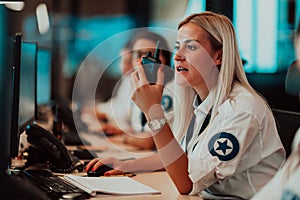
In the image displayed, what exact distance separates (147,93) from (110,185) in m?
0.31

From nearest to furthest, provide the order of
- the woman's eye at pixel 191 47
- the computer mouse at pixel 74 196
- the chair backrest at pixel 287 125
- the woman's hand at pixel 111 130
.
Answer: the computer mouse at pixel 74 196 → the woman's eye at pixel 191 47 → the chair backrest at pixel 287 125 → the woman's hand at pixel 111 130

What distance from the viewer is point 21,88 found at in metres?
2.05

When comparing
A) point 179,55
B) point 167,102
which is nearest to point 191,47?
point 179,55

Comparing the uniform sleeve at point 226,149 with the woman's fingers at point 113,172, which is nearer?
the uniform sleeve at point 226,149

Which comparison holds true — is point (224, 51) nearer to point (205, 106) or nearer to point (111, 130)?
point (205, 106)

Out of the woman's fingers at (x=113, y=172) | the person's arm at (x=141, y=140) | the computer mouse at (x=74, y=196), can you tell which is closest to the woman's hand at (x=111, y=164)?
the woman's fingers at (x=113, y=172)

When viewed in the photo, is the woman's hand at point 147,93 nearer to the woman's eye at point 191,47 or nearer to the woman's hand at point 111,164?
the woman's eye at point 191,47

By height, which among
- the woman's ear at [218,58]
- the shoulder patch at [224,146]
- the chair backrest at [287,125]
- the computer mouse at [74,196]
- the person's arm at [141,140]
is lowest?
the person's arm at [141,140]

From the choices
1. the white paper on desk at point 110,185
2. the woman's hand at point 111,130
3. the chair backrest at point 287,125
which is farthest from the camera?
→ the woman's hand at point 111,130

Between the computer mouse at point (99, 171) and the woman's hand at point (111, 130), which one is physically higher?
the computer mouse at point (99, 171)

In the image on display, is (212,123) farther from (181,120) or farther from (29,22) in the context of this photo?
(29,22)

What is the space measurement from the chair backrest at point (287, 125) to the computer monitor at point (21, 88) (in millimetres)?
877

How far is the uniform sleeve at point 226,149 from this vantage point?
5.49 feet

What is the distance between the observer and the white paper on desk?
1.77 m
